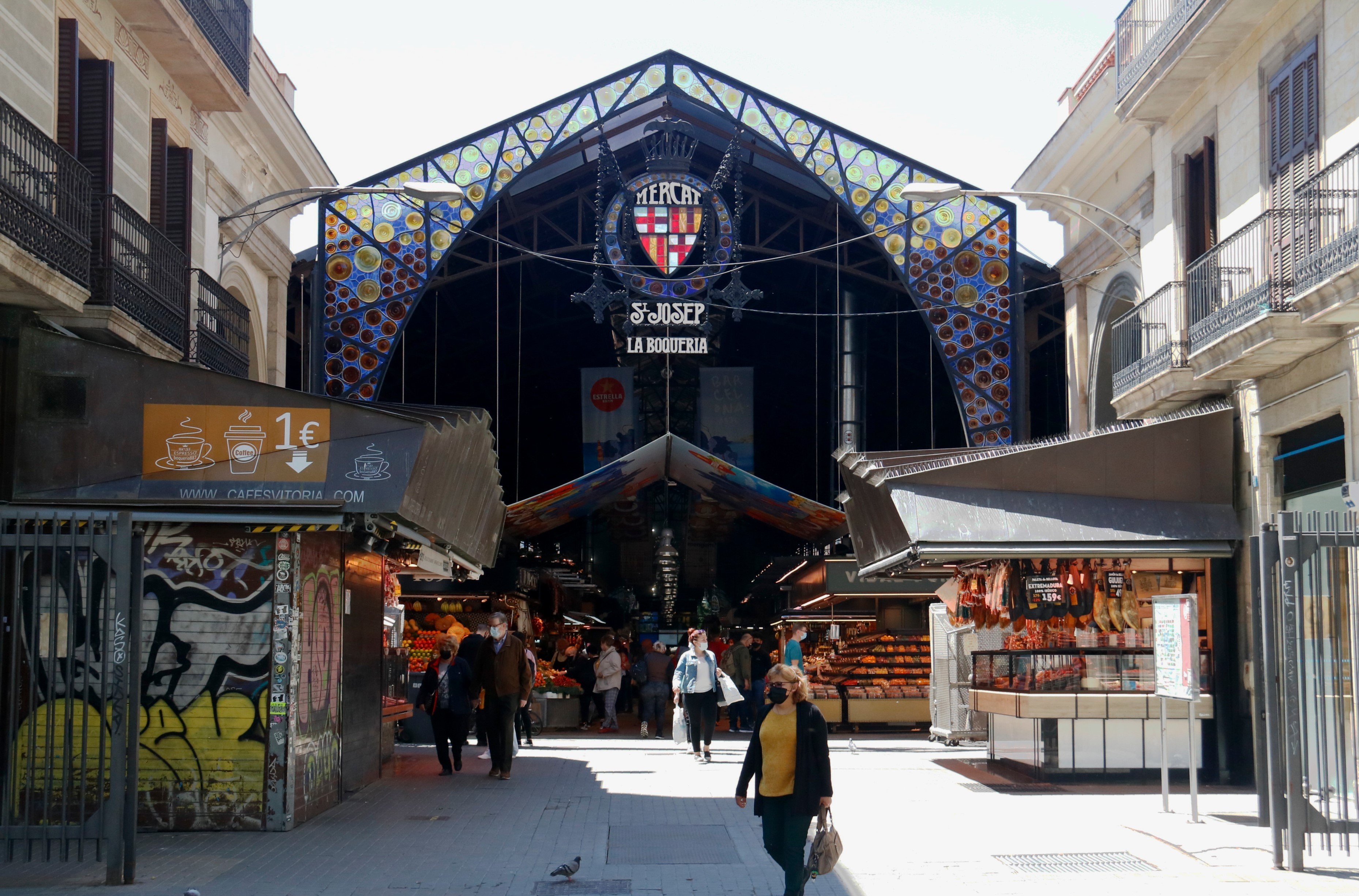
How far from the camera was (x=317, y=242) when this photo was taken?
24422 mm

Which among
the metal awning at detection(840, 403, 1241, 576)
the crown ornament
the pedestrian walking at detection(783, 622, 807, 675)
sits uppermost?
the crown ornament

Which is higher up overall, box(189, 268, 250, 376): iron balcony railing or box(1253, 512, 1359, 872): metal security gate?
box(189, 268, 250, 376): iron balcony railing

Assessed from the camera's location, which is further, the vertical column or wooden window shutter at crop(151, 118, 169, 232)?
wooden window shutter at crop(151, 118, 169, 232)

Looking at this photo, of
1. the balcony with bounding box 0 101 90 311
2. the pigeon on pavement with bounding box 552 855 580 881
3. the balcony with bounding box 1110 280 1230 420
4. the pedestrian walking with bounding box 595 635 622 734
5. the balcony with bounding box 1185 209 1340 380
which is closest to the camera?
the pigeon on pavement with bounding box 552 855 580 881

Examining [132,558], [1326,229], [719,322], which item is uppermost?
[719,322]

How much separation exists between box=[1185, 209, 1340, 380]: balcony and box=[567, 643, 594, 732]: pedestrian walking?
593 inches

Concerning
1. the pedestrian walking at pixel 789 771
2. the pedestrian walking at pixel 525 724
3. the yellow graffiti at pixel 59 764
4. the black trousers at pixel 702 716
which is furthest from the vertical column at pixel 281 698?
the pedestrian walking at pixel 525 724

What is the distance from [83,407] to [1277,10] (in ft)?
38.7

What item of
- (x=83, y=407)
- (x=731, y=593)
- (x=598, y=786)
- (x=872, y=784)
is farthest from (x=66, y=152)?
(x=731, y=593)

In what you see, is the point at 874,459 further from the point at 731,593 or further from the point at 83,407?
the point at 731,593

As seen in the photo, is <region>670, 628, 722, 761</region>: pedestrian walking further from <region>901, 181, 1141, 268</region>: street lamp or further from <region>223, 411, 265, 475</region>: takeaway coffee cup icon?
<region>223, 411, 265, 475</region>: takeaway coffee cup icon

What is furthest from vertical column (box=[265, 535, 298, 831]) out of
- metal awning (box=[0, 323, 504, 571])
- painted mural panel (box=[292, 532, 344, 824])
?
metal awning (box=[0, 323, 504, 571])

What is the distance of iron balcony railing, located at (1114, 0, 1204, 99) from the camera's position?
635 inches

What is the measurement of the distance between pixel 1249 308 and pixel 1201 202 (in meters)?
3.60
